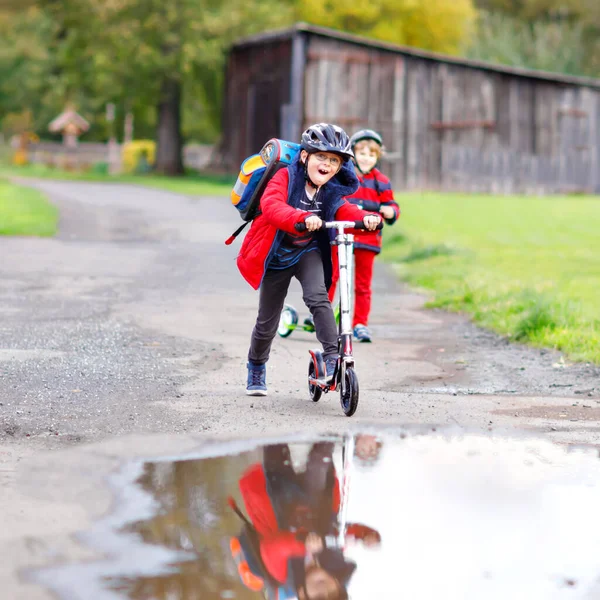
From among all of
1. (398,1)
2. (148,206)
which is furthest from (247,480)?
(398,1)

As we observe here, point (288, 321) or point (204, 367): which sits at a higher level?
point (288, 321)

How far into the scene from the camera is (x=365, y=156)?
9.16 metres

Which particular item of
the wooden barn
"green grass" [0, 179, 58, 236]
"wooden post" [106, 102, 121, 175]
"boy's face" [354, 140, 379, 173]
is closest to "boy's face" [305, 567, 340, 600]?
"boy's face" [354, 140, 379, 173]

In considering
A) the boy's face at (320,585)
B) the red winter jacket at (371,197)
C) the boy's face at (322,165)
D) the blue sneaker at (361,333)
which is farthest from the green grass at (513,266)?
the boy's face at (320,585)

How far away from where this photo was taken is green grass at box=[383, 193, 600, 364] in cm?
948

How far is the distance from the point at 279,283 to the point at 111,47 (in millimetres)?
35248

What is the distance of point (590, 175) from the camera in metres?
37.8

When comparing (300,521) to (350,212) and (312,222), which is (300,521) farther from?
(350,212)

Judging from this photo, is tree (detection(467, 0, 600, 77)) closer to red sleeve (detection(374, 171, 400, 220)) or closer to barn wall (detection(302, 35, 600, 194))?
barn wall (detection(302, 35, 600, 194))

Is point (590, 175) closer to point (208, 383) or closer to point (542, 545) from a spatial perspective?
point (208, 383)

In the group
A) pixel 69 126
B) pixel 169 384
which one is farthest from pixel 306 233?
pixel 69 126

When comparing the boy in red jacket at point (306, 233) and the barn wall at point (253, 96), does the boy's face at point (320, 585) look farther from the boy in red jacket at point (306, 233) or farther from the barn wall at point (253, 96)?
the barn wall at point (253, 96)

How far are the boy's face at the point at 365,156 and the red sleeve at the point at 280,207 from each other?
2.79 metres

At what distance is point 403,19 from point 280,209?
44503 millimetres
